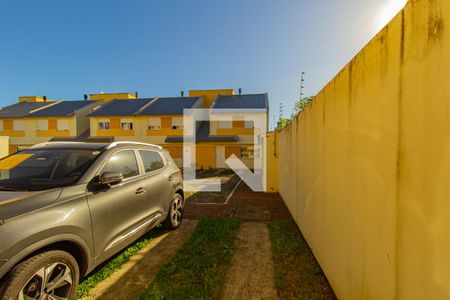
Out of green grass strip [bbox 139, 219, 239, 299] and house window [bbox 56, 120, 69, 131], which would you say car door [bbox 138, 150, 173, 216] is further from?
house window [bbox 56, 120, 69, 131]

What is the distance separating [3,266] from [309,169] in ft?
13.5

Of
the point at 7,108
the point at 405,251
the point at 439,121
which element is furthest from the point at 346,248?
the point at 7,108

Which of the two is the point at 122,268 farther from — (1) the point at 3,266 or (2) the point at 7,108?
(2) the point at 7,108

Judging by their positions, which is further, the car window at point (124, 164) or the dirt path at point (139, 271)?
the car window at point (124, 164)

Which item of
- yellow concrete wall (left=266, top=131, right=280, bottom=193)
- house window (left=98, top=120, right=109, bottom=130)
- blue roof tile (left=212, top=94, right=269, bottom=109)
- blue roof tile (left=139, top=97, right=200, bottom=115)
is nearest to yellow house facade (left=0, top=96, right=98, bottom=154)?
house window (left=98, top=120, right=109, bottom=130)

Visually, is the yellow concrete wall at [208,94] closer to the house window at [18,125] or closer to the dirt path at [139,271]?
the house window at [18,125]

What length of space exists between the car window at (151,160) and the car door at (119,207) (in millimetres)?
272

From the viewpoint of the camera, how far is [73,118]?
27562 millimetres

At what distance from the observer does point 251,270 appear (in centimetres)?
356

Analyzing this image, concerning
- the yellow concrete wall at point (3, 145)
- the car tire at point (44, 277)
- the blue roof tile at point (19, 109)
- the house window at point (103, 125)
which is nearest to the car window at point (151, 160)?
the car tire at point (44, 277)

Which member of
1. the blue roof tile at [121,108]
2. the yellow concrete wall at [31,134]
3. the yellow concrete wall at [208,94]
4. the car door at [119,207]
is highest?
the yellow concrete wall at [208,94]

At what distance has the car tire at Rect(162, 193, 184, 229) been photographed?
16.9 ft

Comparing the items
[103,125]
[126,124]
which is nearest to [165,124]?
[126,124]

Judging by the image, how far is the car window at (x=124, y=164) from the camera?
358 cm
